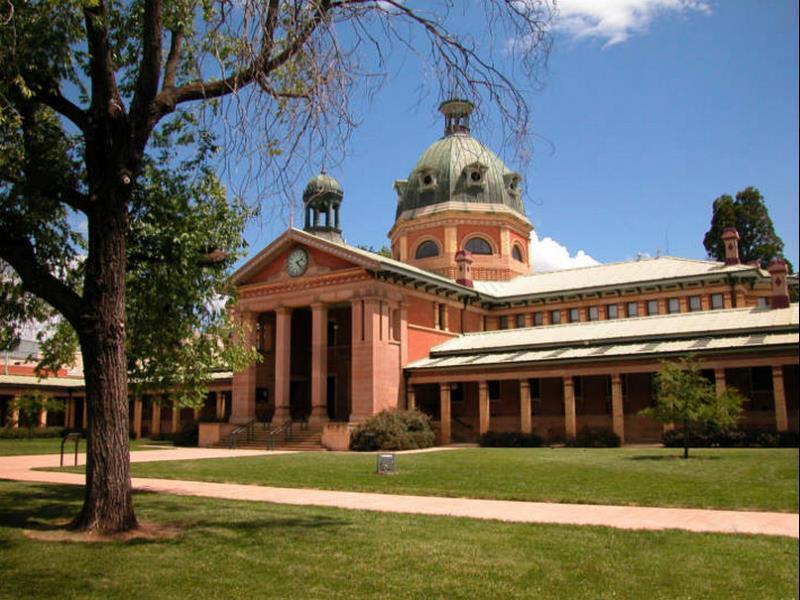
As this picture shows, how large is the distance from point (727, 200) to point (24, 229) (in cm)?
5832

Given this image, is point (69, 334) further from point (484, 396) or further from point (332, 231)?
point (332, 231)

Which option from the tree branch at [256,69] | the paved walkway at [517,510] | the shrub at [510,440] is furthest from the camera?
the shrub at [510,440]

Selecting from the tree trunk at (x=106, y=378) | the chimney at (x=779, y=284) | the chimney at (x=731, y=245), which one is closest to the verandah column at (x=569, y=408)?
the chimney at (x=779, y=284)

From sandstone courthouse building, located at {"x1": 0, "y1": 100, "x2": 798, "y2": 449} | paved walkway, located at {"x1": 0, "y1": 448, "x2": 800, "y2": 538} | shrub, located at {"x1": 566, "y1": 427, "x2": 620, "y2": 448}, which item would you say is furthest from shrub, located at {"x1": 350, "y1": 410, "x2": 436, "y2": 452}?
paved walkway, located at {"x1": 0, "y1": 448, "x2": 800, "y2": 538}

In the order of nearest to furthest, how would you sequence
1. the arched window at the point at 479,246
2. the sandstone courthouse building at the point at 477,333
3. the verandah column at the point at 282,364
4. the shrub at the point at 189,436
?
1. the sandstone courthouse building at the point at 477,333
2. the verandah column at the point at 282,364
3. the shrub at the point at 189,436
4. the arched window at the point at 479,246

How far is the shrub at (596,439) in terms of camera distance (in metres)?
34.2

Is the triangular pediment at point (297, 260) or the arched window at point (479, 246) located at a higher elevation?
the arched window at point (479, 246)

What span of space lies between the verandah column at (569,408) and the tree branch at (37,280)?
28.2 m

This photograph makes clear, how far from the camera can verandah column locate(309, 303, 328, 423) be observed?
41438 mm

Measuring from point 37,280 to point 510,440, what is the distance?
2780 centimetres

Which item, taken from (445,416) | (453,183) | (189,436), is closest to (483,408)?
(445,416)

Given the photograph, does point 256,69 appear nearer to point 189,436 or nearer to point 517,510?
point 517,510

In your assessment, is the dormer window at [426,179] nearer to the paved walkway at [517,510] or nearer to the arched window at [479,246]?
the arched window at [479,246]

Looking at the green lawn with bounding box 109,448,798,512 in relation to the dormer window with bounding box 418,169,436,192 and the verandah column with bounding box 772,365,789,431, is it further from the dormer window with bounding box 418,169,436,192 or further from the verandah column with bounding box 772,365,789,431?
the dormer window with bounding box 418,169,436,192
